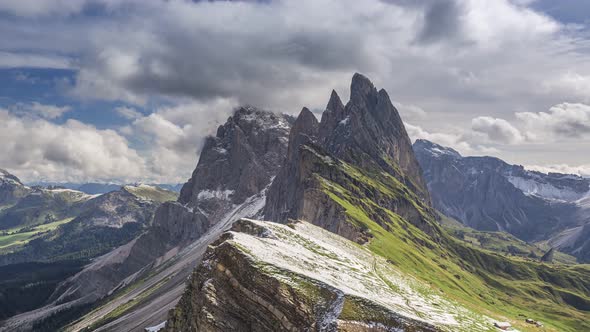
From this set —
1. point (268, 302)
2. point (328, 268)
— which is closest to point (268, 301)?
point (268, 302)

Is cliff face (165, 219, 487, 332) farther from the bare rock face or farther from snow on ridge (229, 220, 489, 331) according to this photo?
snow on ridge (229, 220, 489, 331)

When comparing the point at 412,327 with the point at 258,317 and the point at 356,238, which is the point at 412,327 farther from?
the point at 356,238

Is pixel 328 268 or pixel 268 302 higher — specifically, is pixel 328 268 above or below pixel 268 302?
above

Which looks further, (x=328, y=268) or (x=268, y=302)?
(x=328, y=268)

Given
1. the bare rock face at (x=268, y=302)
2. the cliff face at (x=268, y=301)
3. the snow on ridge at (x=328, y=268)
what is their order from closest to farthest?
the bare rock face at (x=268, y=302), the cliff face at (x=268, y=301), the snow on ridge at (x=328, y=268)

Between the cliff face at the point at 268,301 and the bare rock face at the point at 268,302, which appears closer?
the bare rock face at the point at 268,302

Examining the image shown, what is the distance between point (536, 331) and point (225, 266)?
4171 inches

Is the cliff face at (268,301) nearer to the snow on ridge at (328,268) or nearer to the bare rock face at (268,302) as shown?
the bare rock face at (268,302)

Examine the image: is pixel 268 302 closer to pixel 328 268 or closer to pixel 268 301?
pixel 268 301

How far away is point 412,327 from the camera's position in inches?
1806

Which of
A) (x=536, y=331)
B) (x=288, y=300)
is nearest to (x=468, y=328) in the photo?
(x=288, y=300)

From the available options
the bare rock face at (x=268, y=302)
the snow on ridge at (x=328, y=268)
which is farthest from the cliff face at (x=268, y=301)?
the snow on ridge at (x=328, y=268)

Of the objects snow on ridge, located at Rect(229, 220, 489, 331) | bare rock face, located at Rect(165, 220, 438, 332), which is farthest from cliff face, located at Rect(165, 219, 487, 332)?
snow on ridge, located at Rect(229, 220, 489, 331)

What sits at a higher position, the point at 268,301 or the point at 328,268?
the point at 328,268
